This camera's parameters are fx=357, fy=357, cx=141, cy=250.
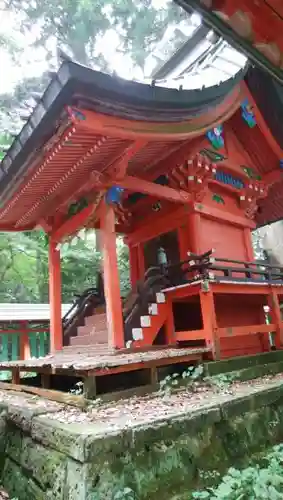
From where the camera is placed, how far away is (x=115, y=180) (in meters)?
6.03

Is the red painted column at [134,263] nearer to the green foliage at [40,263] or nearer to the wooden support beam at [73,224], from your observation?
the wooden support beam at [73,224]

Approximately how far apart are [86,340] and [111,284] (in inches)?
68.7

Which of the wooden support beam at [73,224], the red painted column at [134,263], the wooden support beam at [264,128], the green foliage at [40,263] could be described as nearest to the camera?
the wooden support beam at [73,224]

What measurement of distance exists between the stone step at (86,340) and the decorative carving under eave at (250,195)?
4.86m

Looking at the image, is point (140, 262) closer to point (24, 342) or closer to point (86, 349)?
point (86, 349)

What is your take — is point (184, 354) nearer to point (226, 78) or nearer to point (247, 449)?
point (247, 449)

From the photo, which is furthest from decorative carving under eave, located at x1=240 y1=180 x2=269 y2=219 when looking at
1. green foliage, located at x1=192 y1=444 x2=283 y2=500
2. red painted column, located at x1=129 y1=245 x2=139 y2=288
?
green foliage, located at x1=192 y1=444 x2=283 y2=500

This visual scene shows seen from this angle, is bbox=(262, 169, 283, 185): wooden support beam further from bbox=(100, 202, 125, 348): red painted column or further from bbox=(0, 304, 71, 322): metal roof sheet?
bbox=(0, 304, 71, 322): metal roof sheet

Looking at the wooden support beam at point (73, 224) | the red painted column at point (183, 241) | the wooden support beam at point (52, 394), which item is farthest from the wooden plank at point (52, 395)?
the red painted column at point (183, 241)

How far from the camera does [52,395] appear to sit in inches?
208

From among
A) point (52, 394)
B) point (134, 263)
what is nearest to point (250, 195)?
point (134, 263)

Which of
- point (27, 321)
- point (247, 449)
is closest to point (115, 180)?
point (247, 449)

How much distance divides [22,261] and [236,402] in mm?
14245

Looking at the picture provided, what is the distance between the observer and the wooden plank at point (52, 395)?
4.61 metres
